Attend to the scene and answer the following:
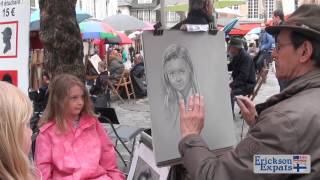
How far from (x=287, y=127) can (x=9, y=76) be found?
1.92m

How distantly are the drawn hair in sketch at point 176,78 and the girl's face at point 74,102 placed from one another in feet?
3.85

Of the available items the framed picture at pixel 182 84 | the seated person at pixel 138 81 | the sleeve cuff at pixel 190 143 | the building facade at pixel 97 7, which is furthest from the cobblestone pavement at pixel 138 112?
the building facade at pixel 97 7

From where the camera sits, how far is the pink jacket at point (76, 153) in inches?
135

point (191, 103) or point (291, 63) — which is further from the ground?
point (291, 63)

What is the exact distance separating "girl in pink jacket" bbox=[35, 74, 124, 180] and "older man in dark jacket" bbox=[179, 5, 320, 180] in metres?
1.56

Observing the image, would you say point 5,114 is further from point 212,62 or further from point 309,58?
point 212,62

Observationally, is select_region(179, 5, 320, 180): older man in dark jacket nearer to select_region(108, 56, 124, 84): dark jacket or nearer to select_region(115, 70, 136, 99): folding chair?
select_region(115, 70, 136, 99): folding chair

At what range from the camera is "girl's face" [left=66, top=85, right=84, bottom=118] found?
3.60 metres

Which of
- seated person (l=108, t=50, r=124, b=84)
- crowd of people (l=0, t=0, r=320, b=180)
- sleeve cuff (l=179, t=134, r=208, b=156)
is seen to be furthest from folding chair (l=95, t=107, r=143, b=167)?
seated person (l=108, t=50, r=124, b=84)

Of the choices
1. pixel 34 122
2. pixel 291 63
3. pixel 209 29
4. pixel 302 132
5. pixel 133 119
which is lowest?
pixel 133 119

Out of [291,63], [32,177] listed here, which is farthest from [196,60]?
[32,177]

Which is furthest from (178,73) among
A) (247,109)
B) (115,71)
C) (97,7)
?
(97,7)

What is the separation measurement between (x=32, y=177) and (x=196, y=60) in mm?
1293

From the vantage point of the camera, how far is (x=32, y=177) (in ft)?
5.50
